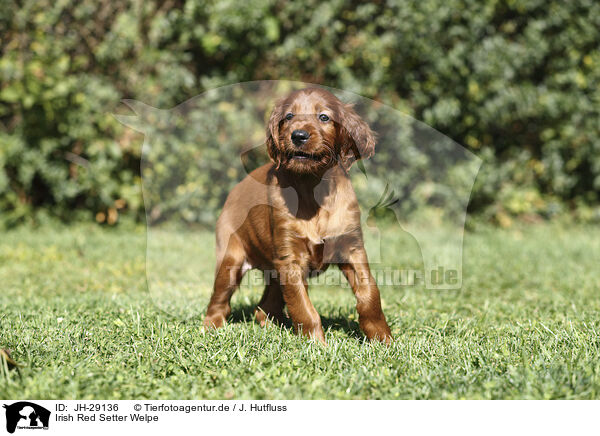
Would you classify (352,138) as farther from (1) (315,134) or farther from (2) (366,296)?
(2) (366,296)

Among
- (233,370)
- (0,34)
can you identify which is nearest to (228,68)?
(0,34)

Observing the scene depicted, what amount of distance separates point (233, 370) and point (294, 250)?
0.64 metres

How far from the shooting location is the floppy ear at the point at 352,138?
271 centimetres

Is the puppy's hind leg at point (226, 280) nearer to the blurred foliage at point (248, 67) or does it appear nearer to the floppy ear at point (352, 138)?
the floppy ear at point (352, 138)

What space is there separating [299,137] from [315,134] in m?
0.08

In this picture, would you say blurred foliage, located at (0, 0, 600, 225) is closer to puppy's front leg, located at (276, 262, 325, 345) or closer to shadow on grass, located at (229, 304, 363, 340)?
shadow on grass, located at (229, 304, 363, 340)

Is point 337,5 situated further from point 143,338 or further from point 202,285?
point 143,338

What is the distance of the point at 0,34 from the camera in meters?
6.36

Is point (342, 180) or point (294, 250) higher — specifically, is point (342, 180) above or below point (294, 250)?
above

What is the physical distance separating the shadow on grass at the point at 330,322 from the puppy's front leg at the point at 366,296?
170mm

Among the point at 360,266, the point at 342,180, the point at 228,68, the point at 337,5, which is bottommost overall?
the point at 360,266
